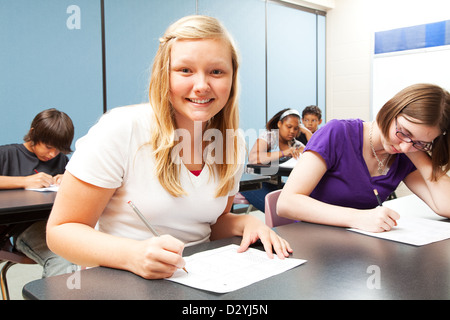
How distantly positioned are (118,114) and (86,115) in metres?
2.82

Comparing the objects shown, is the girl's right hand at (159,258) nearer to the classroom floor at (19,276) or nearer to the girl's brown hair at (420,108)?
the girl's brown hair at (420,108)

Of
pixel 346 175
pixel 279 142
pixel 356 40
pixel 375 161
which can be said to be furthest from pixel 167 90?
pixel 356 40

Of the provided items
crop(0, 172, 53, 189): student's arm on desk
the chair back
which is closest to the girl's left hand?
the chair back

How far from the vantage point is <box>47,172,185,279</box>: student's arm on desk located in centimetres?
77

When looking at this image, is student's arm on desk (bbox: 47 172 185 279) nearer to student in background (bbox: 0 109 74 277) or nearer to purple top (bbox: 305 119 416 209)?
purple top (bbox: 305 119 416 209)

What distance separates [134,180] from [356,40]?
5.28 metres

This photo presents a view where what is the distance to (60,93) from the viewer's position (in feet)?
11.4

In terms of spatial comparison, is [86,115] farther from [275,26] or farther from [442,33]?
[442,33]

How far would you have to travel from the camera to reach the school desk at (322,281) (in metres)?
0.73

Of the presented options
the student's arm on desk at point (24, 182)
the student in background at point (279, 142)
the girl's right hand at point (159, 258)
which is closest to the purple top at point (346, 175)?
the girl's right hand at point (159, 258)

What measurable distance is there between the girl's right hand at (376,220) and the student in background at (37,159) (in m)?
1.49

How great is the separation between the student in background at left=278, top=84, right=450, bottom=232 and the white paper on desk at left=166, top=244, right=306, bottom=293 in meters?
0.42
